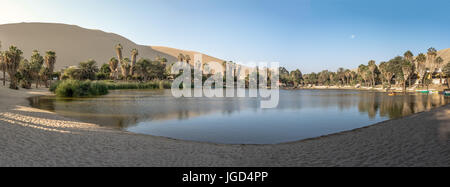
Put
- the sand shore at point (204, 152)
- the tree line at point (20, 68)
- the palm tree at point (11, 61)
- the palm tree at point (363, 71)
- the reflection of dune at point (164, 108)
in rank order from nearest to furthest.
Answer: the sand shore at point (204, 152) → the reflection of dune at point (164, 108) → the palm tree at point (11, 61) → the tree line at point (20, 68) → the palm tree at point (363, 71)

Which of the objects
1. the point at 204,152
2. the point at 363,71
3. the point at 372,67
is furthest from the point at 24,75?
the point at 363,71

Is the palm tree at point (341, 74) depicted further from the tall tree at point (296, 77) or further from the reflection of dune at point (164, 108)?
the reflection of dune at point (164, 108)

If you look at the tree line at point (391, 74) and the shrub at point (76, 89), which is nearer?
the shrub at point (76, 89)

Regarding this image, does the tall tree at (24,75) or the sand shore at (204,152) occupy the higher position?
the tall tree at (24,75)

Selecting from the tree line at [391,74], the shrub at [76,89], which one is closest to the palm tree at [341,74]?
the tree line at [391,74]

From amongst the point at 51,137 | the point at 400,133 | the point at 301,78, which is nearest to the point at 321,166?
the point at 400,133

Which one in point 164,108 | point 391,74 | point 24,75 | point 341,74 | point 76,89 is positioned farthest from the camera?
point 341,74

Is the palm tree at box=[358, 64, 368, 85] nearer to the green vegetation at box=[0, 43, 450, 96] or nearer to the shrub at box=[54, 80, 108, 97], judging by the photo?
the green vegetation at box=[0, 43, 450, 96]

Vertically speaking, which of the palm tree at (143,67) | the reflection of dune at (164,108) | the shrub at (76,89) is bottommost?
the reflection of dune at (164,108)

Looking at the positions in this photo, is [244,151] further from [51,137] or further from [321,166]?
[51,137]

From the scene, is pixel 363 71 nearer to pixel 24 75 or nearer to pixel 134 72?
pixel 134 72

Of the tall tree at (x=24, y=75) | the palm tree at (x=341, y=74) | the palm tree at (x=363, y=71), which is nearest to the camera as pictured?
the tall tree at (x=24, y=75)
